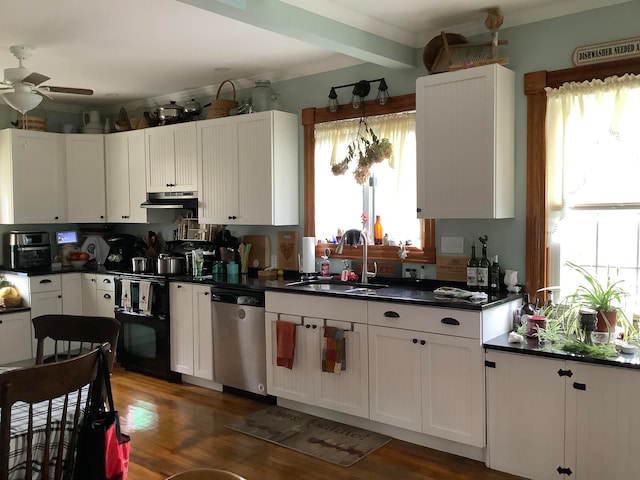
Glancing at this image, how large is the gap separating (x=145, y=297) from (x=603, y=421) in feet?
12.2

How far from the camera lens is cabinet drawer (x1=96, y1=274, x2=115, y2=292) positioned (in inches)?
225

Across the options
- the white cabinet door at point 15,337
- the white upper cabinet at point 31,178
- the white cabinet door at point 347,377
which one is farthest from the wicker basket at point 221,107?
the white cabinet door at point 15,337

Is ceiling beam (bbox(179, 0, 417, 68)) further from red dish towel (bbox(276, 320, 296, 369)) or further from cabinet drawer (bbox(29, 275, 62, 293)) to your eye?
cabinet drawer (bbox(29, 275, 62, 293))

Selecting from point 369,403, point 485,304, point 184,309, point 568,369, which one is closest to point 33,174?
point 184,309

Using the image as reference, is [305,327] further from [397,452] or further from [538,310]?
[538,310]

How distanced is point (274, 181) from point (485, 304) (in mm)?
2122

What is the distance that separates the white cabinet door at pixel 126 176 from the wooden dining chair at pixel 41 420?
12.6 ft

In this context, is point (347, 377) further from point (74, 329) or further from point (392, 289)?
point (74, 329)

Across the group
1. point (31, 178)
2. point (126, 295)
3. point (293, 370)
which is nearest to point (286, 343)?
point (293, 370)

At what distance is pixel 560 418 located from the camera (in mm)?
3098

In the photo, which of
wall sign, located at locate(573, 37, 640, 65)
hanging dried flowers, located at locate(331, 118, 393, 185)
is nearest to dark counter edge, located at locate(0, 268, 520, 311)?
hanging dried flowers, located at locate(331, 118, 393, 185)

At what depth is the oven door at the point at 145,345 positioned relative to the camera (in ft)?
16.9

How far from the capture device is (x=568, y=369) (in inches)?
121

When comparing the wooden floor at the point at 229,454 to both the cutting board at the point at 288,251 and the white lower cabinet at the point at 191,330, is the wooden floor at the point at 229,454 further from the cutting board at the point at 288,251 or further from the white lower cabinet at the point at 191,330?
the cutting board at the point at 288,251
